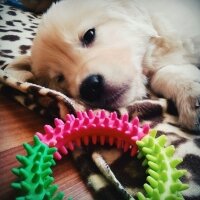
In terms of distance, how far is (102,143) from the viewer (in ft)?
3.01

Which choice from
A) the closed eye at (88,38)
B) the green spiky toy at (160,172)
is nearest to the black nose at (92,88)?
the closed eye at (88,38)

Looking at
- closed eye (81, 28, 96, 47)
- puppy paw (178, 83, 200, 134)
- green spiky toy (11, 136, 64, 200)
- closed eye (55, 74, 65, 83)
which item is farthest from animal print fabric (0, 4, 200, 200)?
closed eye (81, 28, 96, 47)

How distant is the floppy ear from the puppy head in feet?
0.15

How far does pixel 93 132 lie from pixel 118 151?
10cm

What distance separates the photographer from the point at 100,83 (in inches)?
47.3

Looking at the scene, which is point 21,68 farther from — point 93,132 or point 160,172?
point 160,172

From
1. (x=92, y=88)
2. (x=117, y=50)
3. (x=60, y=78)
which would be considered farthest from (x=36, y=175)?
(x=60, y=78)

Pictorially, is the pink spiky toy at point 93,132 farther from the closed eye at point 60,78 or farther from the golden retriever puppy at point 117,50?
the closed eye at point 60,78

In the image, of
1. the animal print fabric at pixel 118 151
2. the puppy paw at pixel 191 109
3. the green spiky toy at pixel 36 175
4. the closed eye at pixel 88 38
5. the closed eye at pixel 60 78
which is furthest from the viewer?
the closed eye at pixel 60 78

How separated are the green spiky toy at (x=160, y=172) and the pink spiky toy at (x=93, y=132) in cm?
5

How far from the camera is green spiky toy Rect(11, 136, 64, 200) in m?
0.60

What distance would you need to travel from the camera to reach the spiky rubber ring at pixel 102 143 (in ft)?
2.06

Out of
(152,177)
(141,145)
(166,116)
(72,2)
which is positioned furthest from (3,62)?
(152,177)

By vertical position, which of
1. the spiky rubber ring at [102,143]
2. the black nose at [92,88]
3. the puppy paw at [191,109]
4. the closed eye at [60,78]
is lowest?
the closed eye at [60,78]
